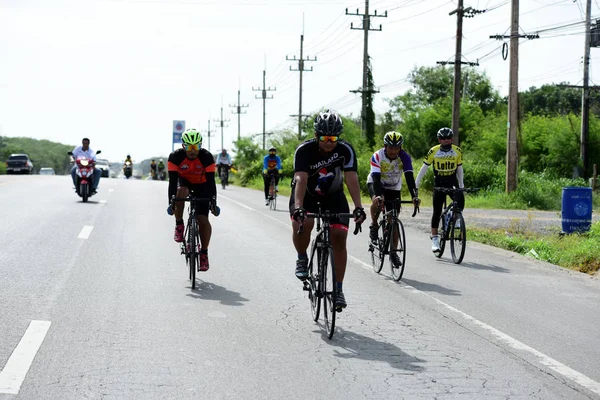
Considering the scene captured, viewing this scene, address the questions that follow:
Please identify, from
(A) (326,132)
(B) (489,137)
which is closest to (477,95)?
(B) (489,137)

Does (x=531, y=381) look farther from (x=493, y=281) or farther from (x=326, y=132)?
(x=493, y=281)

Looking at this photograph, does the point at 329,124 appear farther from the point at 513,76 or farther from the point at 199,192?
the point at 513,76

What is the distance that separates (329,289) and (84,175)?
59.9ft

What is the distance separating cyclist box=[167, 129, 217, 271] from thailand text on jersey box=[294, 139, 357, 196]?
254 centimetres

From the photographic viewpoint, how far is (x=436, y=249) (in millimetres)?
13086

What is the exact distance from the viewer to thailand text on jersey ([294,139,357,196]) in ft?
24.1

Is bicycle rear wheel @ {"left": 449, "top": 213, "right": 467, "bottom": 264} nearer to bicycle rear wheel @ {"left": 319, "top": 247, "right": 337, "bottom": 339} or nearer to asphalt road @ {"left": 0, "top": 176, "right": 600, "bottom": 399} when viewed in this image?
asphalt road @ {"left": 0, "top": 176, "right": 600, "bottom": 399}

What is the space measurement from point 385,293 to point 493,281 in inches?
82.2

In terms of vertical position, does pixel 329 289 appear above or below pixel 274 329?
above

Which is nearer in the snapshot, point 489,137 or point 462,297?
point 462,297

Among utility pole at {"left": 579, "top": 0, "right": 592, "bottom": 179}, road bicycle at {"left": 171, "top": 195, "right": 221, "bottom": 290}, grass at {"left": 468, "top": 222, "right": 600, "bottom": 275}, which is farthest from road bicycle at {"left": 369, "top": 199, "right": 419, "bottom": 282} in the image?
utility pole at {"left": 579, "top": 0, "right": 592, "bottom": 179}

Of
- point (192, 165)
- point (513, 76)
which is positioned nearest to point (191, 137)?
point (192, 165)

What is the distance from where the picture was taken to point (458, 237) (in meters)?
12.5

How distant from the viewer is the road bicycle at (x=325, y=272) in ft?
22.6
